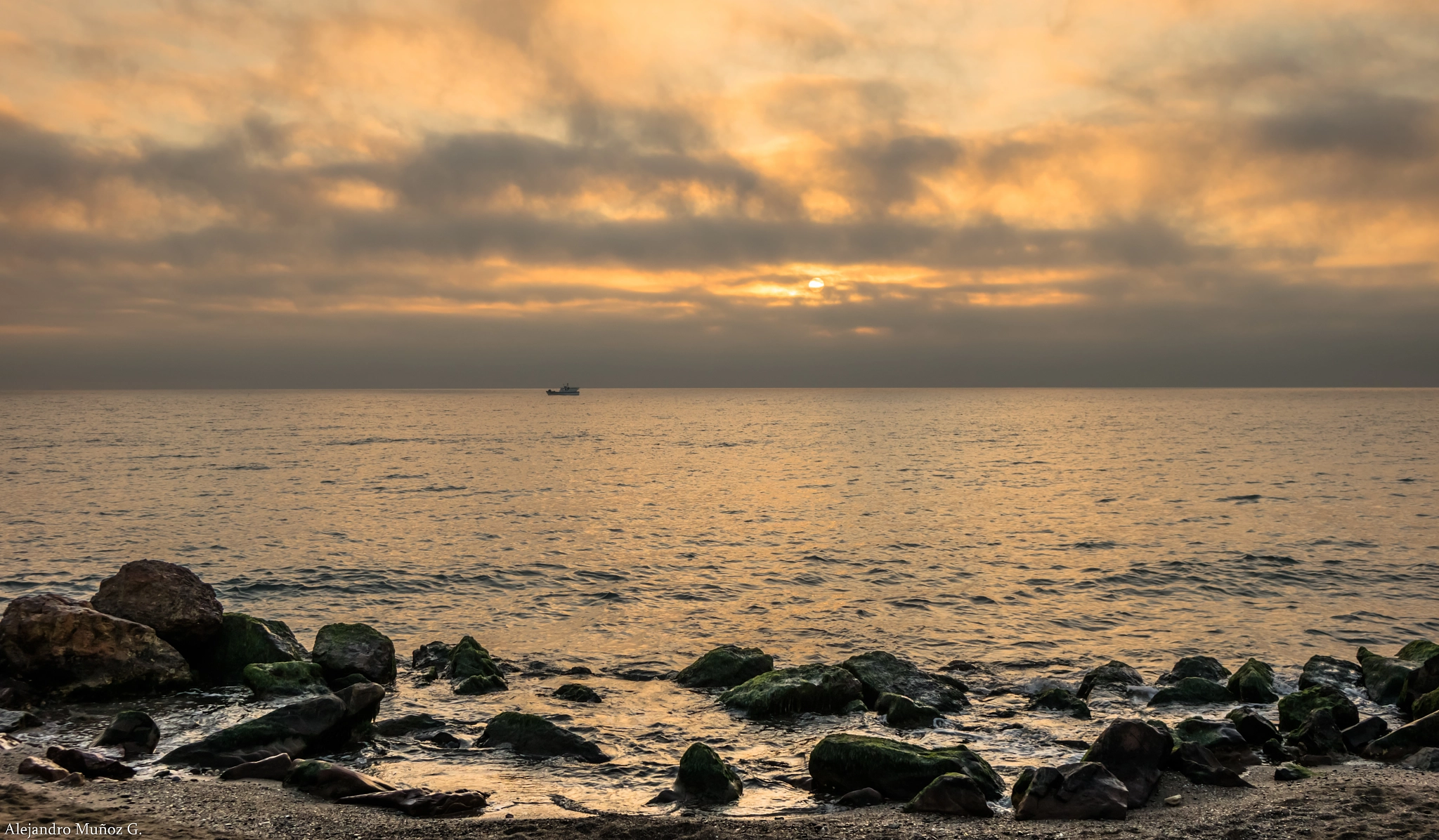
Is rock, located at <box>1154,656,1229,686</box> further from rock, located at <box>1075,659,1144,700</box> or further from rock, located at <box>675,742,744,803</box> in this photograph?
rock, located at <box>675,742,744,803</box>

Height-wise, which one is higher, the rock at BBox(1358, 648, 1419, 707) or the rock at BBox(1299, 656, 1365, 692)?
the rock at BBox(1358, 648, 1419, 707)

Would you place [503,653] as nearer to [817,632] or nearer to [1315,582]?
[817,632]

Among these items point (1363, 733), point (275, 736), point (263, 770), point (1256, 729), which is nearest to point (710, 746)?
point (263, 770)

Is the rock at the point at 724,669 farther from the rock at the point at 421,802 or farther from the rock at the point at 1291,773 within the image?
the rock at the point at 1291,773

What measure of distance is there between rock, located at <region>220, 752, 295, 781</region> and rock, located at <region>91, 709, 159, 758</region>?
2.18 metres

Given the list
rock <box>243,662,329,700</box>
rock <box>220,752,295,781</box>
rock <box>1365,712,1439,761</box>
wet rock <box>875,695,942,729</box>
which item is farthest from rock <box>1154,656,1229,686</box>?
rock <box>243,662,329,700</box>

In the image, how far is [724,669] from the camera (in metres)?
18.0

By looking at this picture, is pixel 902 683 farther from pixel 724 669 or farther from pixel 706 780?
pixel 706 780

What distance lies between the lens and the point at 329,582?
28.6 metres

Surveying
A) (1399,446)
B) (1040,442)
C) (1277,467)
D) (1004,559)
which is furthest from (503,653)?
(1399,446)

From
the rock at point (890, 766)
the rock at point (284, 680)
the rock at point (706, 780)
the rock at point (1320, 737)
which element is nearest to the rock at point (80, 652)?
the rock at point (284, 680)

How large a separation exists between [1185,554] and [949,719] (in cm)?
2344

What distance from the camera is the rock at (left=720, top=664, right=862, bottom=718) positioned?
51.9ft

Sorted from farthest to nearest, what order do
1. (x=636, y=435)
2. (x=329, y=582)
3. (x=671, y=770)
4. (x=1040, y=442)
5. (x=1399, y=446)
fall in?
1. (x=636, y=435)
2. (x=1040, y=442)
3. (x=1399, y=446)
4. (x=329, y=582)
5. (x=671, y=770)
